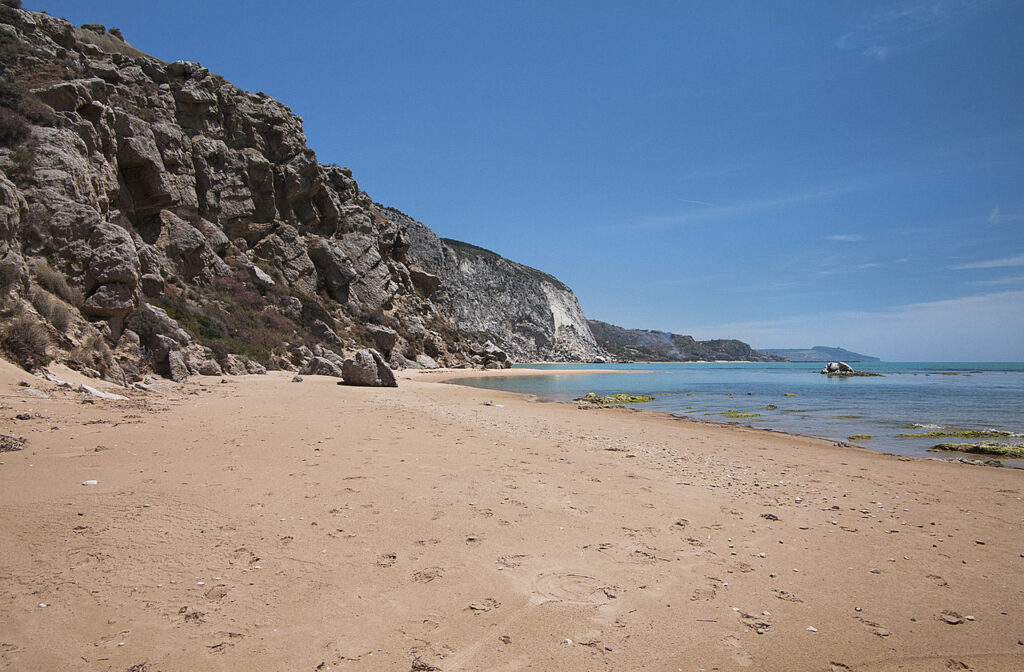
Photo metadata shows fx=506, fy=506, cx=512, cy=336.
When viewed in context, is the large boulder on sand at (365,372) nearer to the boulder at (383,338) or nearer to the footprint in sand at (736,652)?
the footprint in sand at (736,652)

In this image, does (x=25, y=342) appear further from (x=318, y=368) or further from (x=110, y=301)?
(x=318, y=368)

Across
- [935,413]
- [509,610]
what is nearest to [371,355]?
[509,610]

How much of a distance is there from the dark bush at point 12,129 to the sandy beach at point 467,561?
12818mm

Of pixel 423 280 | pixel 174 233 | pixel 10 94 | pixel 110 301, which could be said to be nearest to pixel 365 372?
pixel 110 301

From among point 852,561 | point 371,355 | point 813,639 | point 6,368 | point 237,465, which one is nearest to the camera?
point 813,639

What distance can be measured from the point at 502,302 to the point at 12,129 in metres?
104

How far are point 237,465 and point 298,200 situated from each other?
4423 cm

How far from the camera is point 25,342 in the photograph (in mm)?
10359

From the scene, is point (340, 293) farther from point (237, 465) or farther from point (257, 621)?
point (257, 621)

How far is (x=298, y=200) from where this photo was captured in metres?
45.1

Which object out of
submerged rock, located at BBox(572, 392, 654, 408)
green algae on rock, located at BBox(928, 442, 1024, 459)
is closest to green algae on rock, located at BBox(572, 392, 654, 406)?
submerged rock, located at BBox(572, 392, 654, 408)

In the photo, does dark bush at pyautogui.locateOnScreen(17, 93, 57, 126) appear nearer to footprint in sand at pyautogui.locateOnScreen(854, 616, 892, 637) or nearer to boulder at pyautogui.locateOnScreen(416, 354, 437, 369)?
footprint in sand at pyautogui.locateOnScreen(854, 616, 892, 637)

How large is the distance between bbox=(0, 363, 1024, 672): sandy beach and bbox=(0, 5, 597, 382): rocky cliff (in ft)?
28.7

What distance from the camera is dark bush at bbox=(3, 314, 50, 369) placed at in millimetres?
10055
